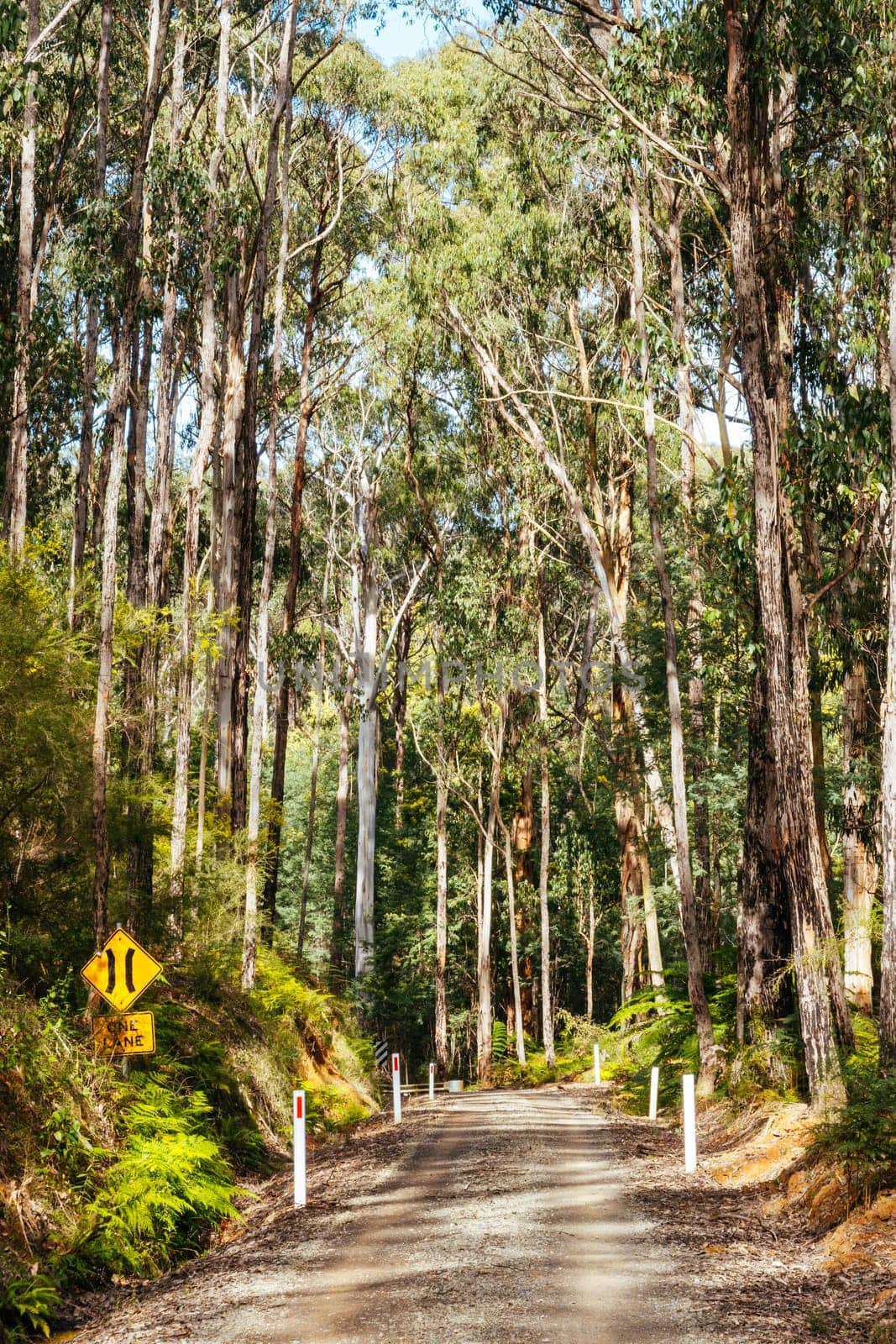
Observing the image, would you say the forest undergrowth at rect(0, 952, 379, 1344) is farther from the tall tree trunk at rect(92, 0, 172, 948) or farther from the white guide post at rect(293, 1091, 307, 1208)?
the tall tree trunk at rect(92, 0, 172, 948)

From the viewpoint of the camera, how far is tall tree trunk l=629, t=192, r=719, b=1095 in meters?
15.0

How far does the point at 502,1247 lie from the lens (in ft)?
24.2

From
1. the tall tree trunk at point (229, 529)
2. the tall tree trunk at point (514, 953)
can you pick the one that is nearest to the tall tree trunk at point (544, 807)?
the tall tree trunk at point (514, 953)

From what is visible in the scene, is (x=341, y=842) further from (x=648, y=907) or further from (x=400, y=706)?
(x=648, y=907)

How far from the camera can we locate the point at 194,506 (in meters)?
21.1

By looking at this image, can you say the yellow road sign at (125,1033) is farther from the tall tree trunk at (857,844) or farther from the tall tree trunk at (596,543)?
the tall tree trunk at (596,543)

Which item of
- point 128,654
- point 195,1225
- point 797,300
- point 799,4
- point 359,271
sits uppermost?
point 359,271

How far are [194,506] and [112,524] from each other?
977 centimetres

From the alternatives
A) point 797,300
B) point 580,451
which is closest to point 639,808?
point 580,451

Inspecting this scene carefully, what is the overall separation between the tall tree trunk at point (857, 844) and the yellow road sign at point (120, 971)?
34.7ft

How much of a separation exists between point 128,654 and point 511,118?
17.0 metres

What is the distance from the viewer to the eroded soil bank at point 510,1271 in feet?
18.9

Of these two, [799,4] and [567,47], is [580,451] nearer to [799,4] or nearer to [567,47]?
[567,47]

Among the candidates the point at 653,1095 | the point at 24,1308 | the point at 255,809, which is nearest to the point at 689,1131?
the point at 653,1095
